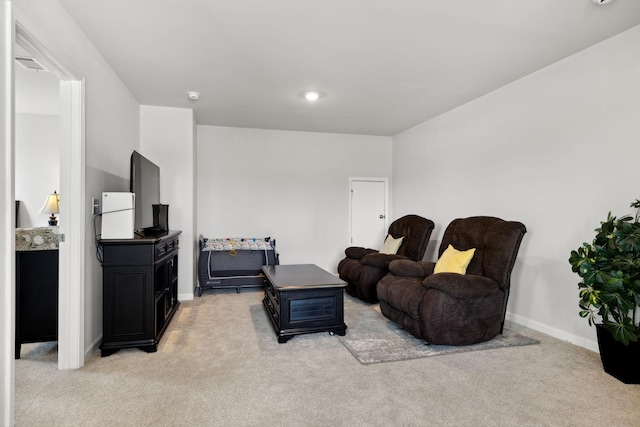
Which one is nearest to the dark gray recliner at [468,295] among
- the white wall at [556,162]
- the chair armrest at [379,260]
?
the white wall at [556,162]

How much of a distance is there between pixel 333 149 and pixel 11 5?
4651 millimetres

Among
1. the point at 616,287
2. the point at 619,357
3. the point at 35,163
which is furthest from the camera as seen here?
the point at 35,163

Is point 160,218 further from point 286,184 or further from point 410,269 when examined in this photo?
point 410,269

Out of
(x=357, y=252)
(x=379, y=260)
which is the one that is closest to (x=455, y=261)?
(x=379, y=260)

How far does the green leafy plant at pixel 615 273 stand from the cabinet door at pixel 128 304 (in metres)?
3.21

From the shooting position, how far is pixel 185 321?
11.9ft

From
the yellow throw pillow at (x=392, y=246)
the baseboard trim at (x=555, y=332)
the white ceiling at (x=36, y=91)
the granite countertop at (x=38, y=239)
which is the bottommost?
the baseboard trim at (x=555, y=332)

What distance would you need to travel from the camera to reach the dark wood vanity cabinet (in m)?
2.73

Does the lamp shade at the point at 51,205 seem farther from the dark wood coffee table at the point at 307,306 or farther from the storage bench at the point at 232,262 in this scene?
the dark wood coffee table at the point at 307,306

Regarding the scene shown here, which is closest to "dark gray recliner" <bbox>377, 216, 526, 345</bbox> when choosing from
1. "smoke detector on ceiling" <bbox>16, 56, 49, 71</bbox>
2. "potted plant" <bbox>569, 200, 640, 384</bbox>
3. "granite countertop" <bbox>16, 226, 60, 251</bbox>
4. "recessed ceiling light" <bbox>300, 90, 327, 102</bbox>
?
"potted plant" <bbox>569, 200, 640, 384</bbox>

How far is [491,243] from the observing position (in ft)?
10.4

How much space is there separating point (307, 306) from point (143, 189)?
1837 mm

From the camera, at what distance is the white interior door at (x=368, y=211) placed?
240 inches

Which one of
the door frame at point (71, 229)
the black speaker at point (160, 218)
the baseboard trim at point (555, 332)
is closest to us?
the door frame at point (71, 229)
